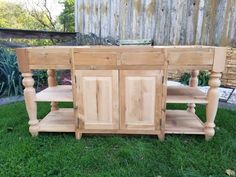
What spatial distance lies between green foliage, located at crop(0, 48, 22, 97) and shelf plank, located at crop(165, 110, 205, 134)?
2550 mm

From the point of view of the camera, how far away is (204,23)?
439cm

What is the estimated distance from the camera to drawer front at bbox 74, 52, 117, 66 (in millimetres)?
2268

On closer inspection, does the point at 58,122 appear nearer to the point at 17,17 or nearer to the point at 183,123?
the point at 183,123

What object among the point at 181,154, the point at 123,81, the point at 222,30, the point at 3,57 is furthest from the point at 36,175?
the point at 222,30

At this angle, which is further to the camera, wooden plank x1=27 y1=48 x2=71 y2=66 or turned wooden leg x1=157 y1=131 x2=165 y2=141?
turned wooden leg x1=157 y1=131 x2=165 y2=141

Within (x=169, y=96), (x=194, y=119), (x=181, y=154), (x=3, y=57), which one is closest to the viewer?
(x=181, y=154)

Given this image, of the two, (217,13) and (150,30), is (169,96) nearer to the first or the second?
(217,13)

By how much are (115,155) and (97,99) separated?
0.56 meters

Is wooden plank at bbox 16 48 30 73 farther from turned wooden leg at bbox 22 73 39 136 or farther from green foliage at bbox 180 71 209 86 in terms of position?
green foliage at bbox 180 71 209 86

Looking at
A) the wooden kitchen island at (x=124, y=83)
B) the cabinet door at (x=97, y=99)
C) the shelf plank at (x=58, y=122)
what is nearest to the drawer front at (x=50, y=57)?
the wooden kitchen island at (x=124, y=83)

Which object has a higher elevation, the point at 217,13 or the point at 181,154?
the point at 217,13

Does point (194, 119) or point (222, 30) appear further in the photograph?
point (222, 30)

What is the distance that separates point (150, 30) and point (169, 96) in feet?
9.33

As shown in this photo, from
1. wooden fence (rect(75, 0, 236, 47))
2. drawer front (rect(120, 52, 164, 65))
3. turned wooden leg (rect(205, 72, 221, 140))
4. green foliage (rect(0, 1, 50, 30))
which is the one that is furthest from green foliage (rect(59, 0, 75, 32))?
turned wooden leg (rect(205, 72, 221, 140))
